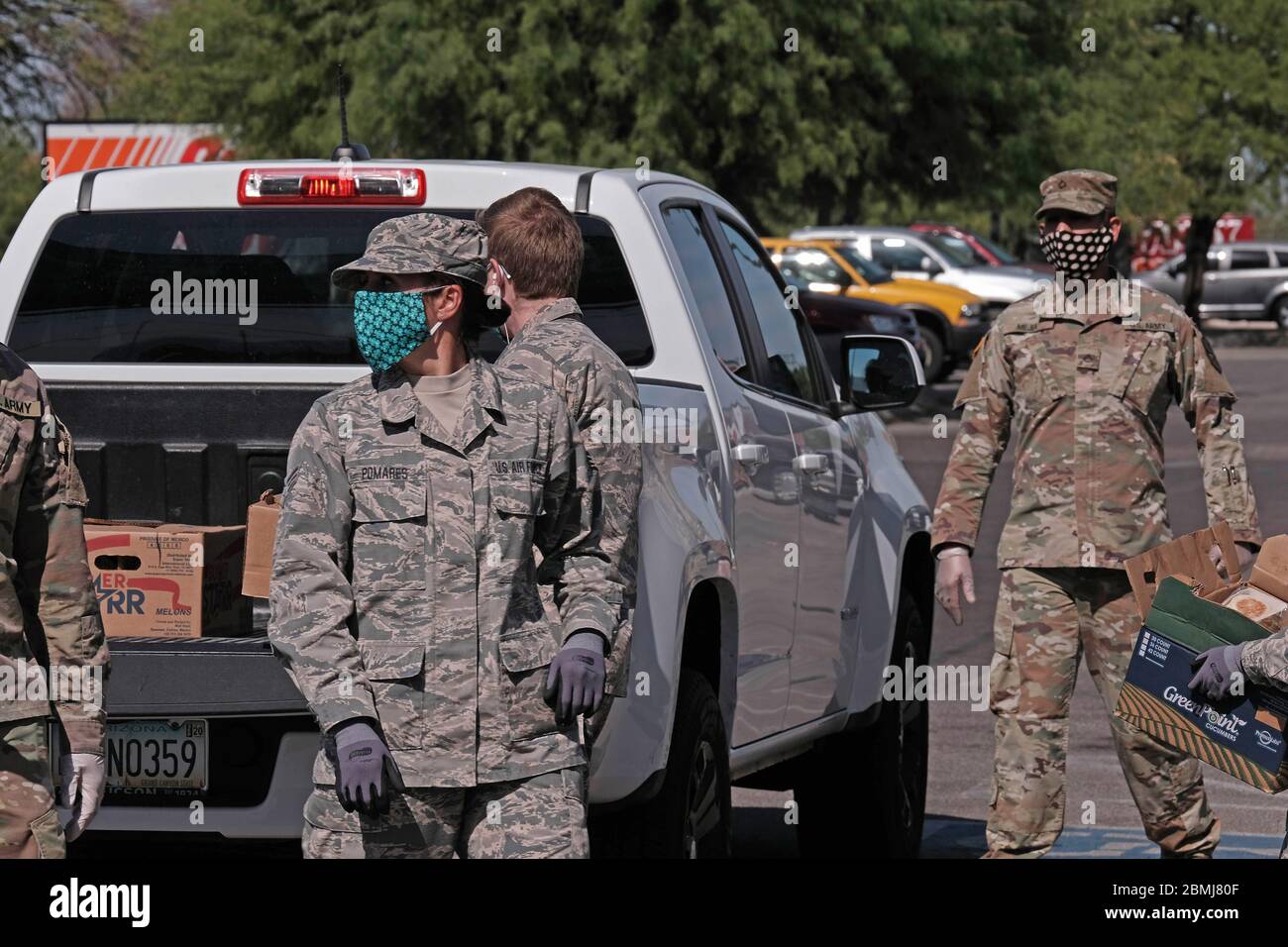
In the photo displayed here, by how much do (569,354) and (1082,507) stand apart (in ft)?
6.23

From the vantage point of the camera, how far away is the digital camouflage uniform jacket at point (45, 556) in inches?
151

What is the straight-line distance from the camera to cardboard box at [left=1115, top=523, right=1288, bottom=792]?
4.68 metres

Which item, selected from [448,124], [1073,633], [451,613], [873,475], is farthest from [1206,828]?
[448,124]

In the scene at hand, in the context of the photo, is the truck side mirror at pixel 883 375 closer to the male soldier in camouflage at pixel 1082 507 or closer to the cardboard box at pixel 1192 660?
the male soldier in camouflage at pixel 1082 507

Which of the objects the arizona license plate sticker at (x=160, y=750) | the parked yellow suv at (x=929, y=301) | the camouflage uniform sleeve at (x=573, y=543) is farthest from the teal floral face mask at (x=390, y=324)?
the parked yellow suv at (x=929, y=301)

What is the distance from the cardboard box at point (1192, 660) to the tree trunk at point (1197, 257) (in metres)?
43.2

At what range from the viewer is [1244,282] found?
1939 inches

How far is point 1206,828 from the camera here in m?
5.88

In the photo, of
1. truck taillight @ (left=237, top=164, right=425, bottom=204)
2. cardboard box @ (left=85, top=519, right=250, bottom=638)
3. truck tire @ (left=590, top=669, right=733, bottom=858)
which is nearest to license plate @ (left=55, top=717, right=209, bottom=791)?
cardboard box @ (left=85, top=519, right=250, bottom=638)

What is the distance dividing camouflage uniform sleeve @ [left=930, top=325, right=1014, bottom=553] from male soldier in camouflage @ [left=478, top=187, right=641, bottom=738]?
5.23ft

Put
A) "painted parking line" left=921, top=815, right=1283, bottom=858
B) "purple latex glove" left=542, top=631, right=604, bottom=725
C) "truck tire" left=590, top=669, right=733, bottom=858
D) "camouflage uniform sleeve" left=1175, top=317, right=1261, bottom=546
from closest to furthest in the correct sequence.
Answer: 1. "purple latex glove" left=542, top=631, right=604, bottom=725
2. "truck tire" left=590, top=669, right=733, bottom=858
3. "camouflage uniform sleeve" left=1175, top=317, right=1261, bottom=546
4. "painted parking line" left=921, top=815, right=1283, bottom=858

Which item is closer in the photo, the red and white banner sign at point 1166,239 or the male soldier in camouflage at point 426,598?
the male soldier in camouflage at point 426,598

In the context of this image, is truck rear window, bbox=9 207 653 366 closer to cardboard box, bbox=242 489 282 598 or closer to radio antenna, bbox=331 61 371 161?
radio antenna, bbox=331 61 371 161
